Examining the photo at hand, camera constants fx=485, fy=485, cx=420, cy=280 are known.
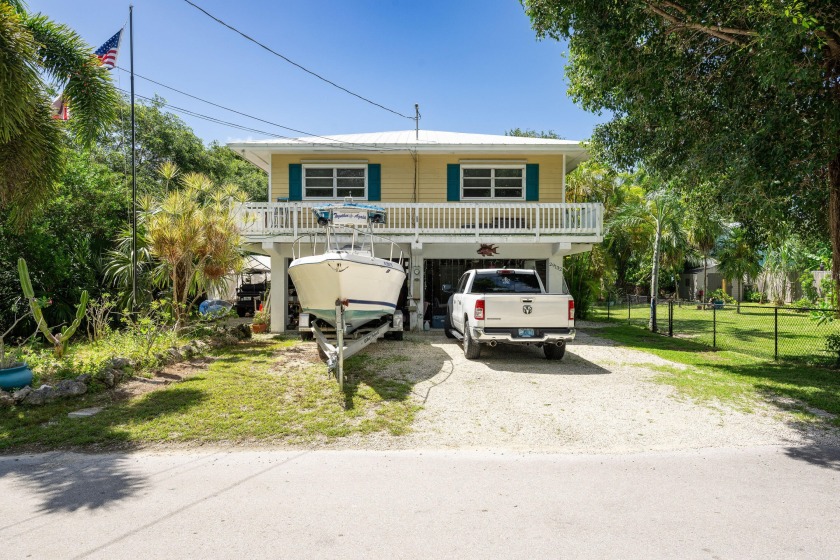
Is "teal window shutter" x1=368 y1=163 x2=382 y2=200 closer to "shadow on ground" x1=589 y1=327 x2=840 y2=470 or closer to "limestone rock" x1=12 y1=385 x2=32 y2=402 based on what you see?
"shadow on ground" x1=589 y1=327 x2=840 y2=470

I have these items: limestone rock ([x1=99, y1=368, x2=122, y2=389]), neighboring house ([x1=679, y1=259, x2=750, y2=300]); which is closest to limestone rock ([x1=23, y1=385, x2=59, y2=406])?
limestone rock ([x1=99, y1=368, x2=122, y2=389])

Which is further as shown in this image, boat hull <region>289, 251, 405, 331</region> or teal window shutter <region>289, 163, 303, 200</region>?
teal window shutter <region>289, 163, 303, 200</region>

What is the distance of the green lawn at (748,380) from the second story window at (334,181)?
977 cm

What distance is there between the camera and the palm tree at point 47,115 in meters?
7.84

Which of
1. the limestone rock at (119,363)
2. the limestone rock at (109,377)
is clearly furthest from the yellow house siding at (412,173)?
the limestone rock at (109,377)

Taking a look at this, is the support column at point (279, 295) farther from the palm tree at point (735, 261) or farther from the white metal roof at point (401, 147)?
the palm tree at point (735, 261)

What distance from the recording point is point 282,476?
450 centimetres

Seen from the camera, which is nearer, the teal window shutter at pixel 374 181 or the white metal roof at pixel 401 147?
the white metal roof at pixel 401 147

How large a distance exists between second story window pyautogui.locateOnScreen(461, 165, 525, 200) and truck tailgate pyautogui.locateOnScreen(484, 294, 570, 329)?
719 centimetres

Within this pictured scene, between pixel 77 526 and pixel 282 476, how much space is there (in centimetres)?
156

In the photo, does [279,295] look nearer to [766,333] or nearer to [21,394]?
[21,394]

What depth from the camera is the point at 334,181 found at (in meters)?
16.1

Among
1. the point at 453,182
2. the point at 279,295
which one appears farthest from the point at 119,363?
the point at 453,182

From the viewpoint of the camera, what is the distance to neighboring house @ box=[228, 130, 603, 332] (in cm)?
1438
